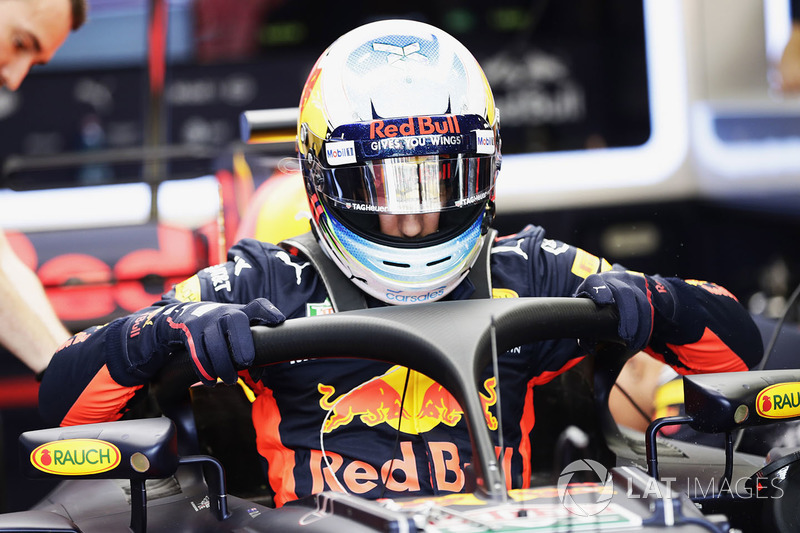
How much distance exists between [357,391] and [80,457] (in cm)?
43

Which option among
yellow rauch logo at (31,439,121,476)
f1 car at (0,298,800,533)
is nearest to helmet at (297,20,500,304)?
f1 car at (0,298,800,533)

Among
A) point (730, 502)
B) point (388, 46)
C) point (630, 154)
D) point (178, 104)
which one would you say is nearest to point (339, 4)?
point (178, 104)

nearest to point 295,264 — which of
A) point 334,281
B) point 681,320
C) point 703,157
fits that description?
point 334,281

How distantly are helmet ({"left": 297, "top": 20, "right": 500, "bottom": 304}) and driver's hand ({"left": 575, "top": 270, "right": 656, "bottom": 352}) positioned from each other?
23 cm

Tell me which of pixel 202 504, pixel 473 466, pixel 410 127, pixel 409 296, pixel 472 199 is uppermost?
pixel 410 127

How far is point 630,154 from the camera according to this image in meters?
5.07

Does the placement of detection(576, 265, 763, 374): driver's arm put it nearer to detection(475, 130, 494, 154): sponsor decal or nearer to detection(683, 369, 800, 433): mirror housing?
detection(683, 369, 800, 433): mirror housing

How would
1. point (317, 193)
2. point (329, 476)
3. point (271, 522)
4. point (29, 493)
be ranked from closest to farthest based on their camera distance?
point (271, 522) → point (329, 476) → point (317, 193) → point (29, 493)

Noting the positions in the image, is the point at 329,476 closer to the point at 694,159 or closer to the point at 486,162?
the point at 486,162

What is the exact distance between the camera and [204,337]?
113cm

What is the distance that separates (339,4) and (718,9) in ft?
6.34

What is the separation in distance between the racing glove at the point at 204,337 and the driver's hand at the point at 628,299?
39 centimetres

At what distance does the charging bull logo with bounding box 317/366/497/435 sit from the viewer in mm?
1322

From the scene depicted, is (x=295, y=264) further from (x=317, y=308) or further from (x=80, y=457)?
(x=80, y=457)
